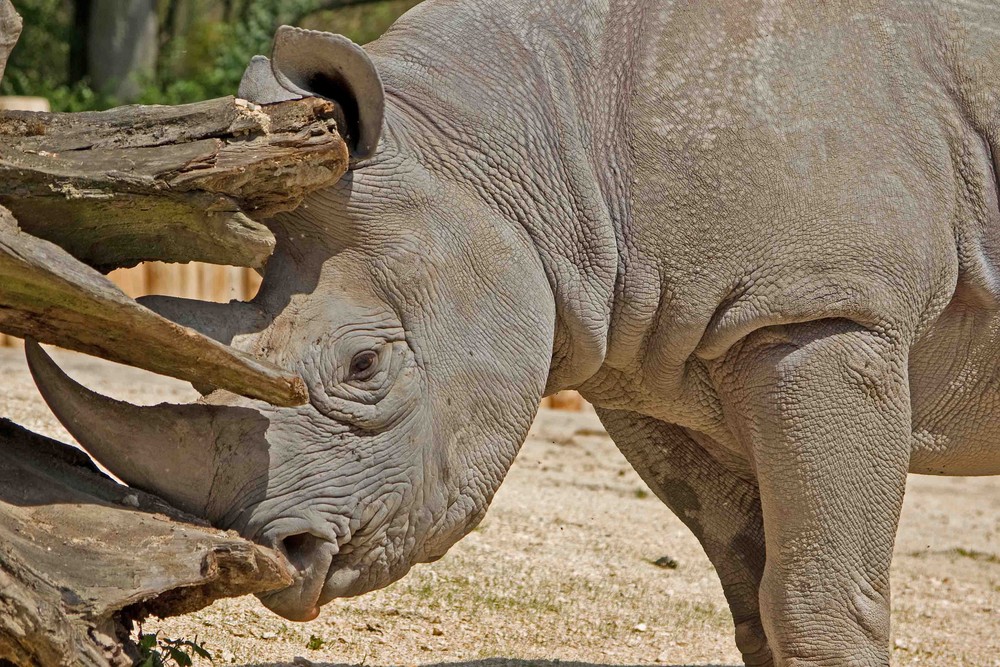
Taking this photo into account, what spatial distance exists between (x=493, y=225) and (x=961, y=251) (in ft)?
4.84

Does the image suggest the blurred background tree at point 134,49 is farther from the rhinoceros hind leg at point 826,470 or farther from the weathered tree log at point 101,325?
the weathered tree log at point 101,325

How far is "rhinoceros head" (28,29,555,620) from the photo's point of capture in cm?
379

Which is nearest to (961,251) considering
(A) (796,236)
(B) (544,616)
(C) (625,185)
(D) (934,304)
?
(D) (934,304)

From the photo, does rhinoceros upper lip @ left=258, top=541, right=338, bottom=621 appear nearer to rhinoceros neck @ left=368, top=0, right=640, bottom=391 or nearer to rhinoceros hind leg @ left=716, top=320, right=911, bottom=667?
rhinoceros neck @ left=368, top=0, right=640, bottom=391

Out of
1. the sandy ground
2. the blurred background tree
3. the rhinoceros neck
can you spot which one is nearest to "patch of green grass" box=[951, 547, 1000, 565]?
the sandy ground

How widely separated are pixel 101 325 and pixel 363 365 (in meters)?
0.78

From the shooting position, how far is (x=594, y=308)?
4418 millimetres

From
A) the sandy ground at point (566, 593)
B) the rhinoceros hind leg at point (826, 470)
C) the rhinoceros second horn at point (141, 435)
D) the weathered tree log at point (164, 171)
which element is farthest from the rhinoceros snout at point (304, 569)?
the sandy ground at point (566, 593)

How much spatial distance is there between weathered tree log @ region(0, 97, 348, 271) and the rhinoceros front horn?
Answer: 13.7 inches

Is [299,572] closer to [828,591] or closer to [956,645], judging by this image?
[828,591]

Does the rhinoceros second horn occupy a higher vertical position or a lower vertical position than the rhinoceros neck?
lower

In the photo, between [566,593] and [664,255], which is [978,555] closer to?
[566,593]

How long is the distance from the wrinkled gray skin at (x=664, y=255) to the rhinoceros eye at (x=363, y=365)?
24mm

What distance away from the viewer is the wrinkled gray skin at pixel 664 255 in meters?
4.05
